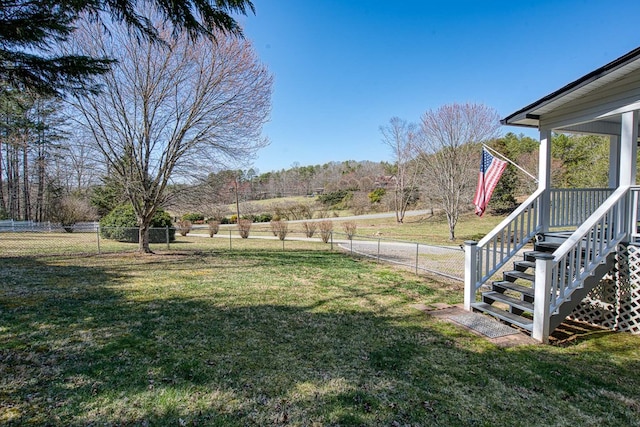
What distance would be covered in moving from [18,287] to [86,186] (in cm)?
474

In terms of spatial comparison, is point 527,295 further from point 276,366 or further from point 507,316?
point 276,366

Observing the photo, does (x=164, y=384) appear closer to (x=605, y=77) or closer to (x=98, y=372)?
(x=98, y=372)

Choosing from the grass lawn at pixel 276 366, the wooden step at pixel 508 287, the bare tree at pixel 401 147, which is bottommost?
the grass lawn at pixel 276 366

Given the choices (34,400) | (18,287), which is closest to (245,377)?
(34,400)

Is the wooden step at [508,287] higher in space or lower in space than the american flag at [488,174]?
lower

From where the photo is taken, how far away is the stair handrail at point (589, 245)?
13.9ft

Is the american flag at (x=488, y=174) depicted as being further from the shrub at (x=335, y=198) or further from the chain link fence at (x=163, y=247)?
the shrub at (x=335, y=198)

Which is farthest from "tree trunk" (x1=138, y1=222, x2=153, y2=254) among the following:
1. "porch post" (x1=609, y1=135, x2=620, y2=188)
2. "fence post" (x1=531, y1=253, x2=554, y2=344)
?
"porch post" (x1=609, y1=135, x2=620, y2=188)

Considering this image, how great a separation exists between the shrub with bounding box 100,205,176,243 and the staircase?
42.7 ft

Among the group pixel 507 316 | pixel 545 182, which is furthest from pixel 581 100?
pixel 507 316

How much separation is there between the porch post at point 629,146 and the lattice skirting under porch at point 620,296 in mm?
1019

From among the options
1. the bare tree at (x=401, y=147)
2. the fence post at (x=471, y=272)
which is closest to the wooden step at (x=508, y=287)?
the fence post at (x=471, y=272)

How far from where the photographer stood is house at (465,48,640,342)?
4270mm

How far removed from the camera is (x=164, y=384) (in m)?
2.86
